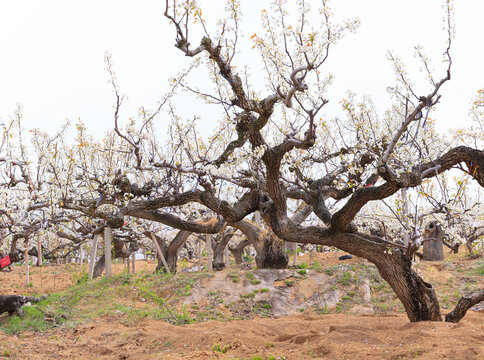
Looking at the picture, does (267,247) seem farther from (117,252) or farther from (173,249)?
(117,252)

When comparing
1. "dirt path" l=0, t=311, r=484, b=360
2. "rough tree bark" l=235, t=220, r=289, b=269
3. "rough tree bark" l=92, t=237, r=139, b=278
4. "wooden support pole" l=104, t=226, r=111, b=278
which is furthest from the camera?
"rough tree bark" l=92, t=237, r=139, b=278

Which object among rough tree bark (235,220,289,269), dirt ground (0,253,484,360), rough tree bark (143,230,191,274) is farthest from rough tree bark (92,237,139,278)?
dirt ground (0,253,484,360)

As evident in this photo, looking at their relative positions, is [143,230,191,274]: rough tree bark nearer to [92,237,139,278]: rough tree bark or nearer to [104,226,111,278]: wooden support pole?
[92,237,139,278]: rough tree bark

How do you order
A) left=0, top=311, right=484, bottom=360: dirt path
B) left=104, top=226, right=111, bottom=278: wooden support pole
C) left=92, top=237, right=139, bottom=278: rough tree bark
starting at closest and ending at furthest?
left=0, top=311, right=484, bottom=360: dirt path < left=104, top=226, right=111, bottom=278: wooden support pole < left=92, top=237, right=139, bottom=278: rough tree bark

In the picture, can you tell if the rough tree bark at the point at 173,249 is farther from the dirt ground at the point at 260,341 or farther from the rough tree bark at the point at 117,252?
the dirt ground at the point at 260,341

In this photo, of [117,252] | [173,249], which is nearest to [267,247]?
[173,249]

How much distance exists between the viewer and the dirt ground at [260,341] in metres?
5.45

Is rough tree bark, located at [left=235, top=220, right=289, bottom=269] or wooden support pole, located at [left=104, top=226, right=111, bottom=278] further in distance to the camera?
wooden support pole, located at [left=104, top=226, right=111, bottom=278]

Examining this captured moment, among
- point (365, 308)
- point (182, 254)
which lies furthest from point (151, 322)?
point (182, 254)

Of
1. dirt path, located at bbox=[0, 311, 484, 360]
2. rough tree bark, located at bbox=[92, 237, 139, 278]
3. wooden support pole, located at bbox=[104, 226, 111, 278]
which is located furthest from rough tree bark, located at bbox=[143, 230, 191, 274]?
dirt path, located at bbox=[0, 311, 484, 360]

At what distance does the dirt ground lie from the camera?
5.45 m

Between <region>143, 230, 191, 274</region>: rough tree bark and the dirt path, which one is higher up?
<region>143, 230, 191, 274</region>: rough tree bark

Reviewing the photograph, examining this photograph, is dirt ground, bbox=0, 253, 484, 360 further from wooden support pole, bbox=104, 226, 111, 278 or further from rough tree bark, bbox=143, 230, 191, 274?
rough tree bark, bbox=143, 230, 191, 274

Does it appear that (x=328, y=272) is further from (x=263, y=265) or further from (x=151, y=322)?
(x=151, y=322)
